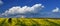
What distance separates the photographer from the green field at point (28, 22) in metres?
7.51

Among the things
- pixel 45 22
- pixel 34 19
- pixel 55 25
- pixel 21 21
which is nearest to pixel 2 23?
pixel 21 21

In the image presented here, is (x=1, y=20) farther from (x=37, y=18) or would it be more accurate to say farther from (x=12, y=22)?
(x=37, y=18)

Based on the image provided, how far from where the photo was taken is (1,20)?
7758 millimetres

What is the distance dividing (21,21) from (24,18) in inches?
10.2

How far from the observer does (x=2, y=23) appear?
757 cm

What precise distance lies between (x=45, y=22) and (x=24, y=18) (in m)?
1.09

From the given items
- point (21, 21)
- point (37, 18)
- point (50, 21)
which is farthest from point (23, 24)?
point (50, 21)

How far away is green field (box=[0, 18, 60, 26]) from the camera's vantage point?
751 centimetres

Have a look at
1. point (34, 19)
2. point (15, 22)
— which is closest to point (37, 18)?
point (34, 19)

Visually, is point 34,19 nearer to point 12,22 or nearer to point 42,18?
point 42,18

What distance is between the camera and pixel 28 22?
24.9 ft

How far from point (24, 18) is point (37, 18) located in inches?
26.2

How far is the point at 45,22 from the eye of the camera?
7637 millimetres

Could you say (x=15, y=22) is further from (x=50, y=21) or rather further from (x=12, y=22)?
(x=50, y=21)
